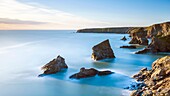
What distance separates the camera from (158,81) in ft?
69.8

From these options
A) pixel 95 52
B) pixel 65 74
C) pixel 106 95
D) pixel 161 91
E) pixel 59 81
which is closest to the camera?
pixel 161 91

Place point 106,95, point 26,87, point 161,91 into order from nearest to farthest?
1. point 161,91
2. point 106,95
3. point 26,87

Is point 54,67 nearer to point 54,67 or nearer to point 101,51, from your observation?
point 54,67

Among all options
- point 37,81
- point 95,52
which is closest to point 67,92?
point 37,81

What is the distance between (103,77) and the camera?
29172mm

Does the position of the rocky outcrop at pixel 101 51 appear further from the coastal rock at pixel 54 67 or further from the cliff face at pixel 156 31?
the cliff face at pixel 156 31

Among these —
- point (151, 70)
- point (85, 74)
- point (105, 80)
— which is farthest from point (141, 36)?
point (151, 70)

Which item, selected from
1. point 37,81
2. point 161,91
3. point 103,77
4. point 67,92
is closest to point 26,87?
point 37,81

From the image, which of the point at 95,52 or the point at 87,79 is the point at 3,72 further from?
the point at 95,52

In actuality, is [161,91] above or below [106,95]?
above

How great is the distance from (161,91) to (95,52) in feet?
86.5

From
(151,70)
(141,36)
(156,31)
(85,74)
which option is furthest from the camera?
(141,36)

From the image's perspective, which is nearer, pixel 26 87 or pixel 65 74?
pixel 26 87

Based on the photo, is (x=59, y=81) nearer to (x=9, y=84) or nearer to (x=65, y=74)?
(x=65, y=74)
